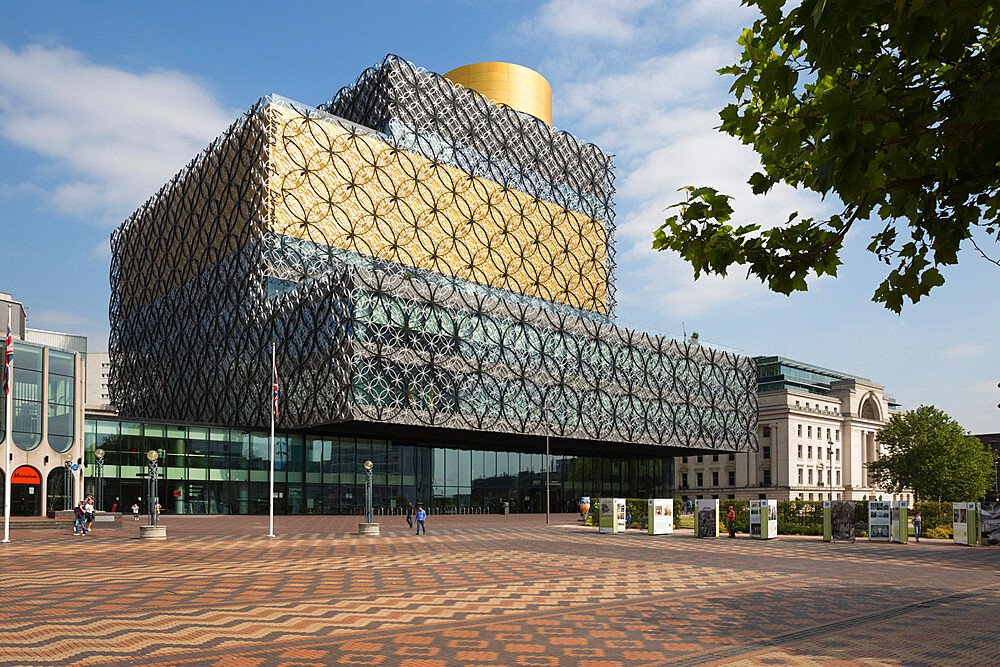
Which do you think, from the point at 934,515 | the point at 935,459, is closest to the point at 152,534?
the point at 934,515

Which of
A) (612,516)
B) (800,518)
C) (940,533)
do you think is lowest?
(940,533)

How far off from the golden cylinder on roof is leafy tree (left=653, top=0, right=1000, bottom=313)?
98.8 meters

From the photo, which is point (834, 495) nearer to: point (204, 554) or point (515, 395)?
point (515, 395)

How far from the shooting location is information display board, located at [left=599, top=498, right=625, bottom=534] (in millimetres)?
51875

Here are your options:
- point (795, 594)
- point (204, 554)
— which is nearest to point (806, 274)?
point (795, 594)

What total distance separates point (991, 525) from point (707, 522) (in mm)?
14018

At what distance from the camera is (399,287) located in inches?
2665

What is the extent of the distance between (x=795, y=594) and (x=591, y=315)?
71.4 m

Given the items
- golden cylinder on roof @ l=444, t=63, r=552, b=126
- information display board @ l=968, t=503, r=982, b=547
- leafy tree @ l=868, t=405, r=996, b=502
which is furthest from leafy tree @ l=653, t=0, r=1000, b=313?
leafy tree @ l=868, t=405, r=996, b=502

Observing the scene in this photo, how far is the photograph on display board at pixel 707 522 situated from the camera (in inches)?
1868

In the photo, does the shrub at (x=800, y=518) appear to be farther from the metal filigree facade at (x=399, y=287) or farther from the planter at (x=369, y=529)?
the metal filigree facade at (x=399, y=287)

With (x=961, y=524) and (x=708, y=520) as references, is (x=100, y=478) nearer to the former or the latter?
(x=708, y=520)

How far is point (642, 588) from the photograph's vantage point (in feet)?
72.9

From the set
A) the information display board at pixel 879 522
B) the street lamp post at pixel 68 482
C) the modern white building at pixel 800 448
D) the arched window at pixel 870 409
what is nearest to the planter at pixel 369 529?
the street lamp post at pixel 68 482
